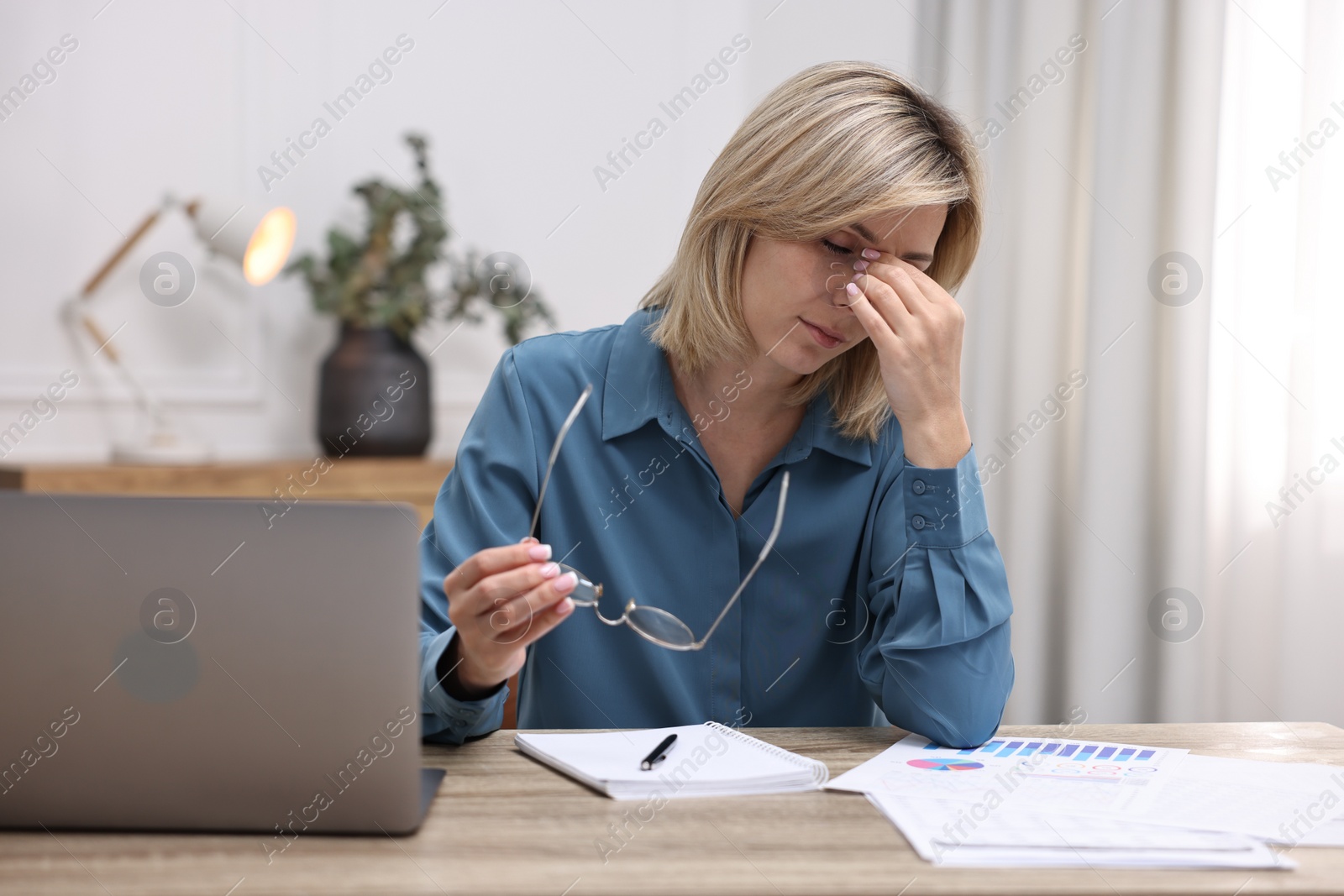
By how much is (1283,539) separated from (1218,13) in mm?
1079

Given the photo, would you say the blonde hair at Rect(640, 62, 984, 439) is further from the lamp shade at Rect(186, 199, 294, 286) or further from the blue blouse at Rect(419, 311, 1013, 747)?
the lamp shade at Rect(186, 199, 294, 286)

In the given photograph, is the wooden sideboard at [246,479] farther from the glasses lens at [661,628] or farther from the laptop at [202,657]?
the laptop at [202,657]

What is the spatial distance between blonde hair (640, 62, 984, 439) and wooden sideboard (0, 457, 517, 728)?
3.02ft

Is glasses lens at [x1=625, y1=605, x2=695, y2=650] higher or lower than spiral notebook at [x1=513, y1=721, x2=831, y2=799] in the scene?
higher

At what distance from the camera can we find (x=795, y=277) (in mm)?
1197

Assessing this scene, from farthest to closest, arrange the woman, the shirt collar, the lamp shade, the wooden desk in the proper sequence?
the lamp shade
the shirt collar
the woman
the wooden desk

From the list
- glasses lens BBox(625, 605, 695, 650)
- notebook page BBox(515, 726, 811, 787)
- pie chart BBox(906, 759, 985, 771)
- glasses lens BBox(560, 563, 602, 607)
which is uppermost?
glasses lens BBox(560, 563, 602, 607)

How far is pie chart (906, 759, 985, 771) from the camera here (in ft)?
3.01

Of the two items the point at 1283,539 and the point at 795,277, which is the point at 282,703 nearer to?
the point at 795,277

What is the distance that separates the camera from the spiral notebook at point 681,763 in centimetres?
82

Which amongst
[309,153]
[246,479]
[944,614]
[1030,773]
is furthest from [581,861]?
[309,153]

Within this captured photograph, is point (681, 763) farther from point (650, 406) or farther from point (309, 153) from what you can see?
point (309, 153)

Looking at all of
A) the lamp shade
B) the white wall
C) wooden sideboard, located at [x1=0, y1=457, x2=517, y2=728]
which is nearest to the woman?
wooden sideboard, located at [x1=0, y1=457, x2=517, y2=728]

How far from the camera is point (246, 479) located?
216 cm
